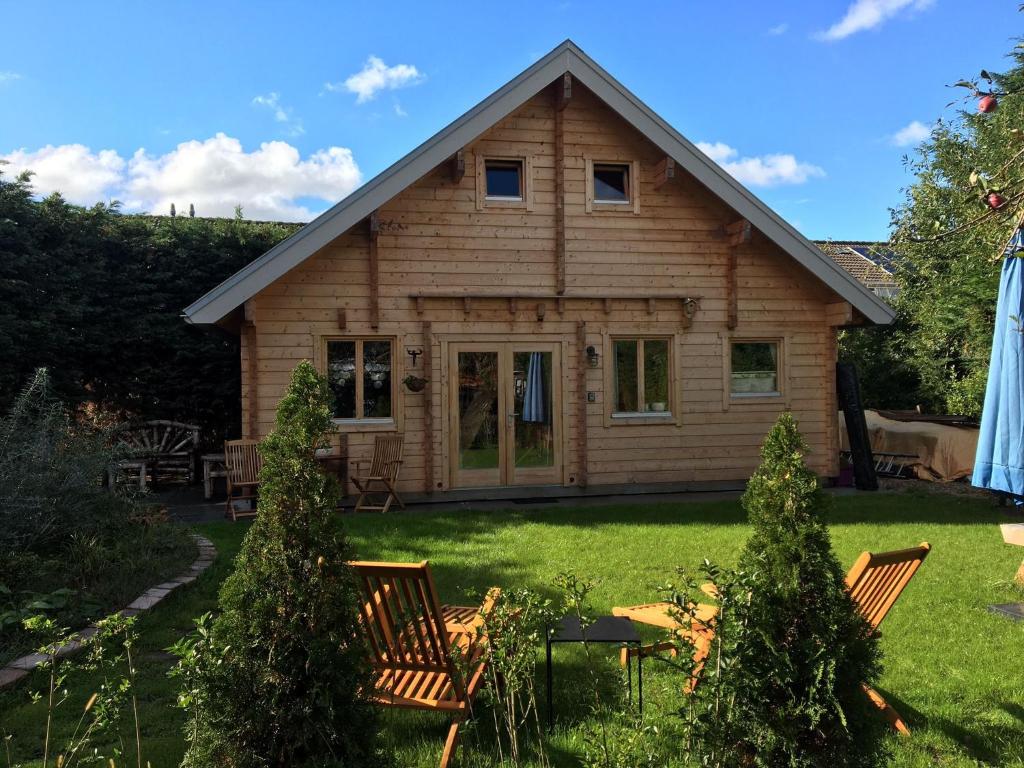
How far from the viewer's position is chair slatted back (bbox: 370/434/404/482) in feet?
32.4

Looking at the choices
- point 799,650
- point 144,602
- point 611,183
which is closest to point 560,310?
point 611,183

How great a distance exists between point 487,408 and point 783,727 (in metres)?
8.46

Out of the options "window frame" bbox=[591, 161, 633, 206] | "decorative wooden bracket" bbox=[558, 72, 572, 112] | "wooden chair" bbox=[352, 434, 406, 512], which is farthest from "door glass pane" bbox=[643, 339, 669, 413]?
"wooden chair" bbox=[352, 434, 406, 512]

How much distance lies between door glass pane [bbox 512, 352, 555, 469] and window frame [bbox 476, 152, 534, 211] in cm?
225

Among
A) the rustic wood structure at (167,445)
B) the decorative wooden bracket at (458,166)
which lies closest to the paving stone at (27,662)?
the decorative wooden bracket at (458,166)

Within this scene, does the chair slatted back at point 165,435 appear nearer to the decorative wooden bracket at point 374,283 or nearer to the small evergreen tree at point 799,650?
the decorative wooden bracket at point 374,283

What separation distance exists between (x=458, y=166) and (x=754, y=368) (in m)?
5.73

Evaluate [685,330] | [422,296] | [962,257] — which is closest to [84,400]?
[422,296]

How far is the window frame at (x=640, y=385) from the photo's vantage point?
11.0 m

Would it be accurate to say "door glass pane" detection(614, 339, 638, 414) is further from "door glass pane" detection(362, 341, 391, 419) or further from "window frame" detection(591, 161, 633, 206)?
"door glass pane" detection(362, 341, 391, 419)

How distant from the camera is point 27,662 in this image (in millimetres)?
4117

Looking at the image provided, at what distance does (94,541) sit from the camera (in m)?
5.70

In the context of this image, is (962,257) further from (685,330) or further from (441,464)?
(441,464)

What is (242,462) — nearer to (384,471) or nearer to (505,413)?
(384,471)
